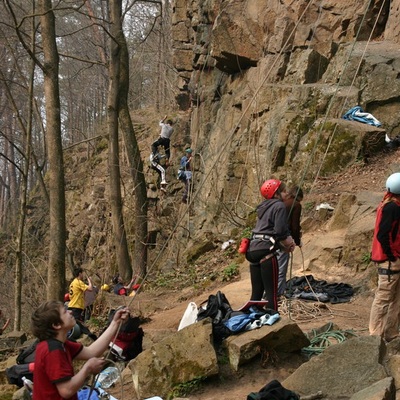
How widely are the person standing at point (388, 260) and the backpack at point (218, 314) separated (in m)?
1.49

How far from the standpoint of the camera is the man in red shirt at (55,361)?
319 centimetres

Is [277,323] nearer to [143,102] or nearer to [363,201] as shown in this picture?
[363,201]

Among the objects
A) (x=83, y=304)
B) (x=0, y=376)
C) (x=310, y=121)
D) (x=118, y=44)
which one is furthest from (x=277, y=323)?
(x=118, y=44)

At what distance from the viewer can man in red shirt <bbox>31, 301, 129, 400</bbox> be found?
319 cm

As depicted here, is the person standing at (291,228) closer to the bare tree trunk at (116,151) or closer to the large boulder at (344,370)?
the large boulder at (344,370)

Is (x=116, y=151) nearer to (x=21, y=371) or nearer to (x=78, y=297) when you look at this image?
(x=78, y=297)

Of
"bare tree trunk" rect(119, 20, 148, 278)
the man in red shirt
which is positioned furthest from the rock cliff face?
the man in red shirt

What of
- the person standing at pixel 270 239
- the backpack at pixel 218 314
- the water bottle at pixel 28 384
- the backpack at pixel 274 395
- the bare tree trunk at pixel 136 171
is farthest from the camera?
the bare tree trunk at pixel 136 171

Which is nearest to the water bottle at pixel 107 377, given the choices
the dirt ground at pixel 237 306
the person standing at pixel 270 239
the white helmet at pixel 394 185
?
the dirt ground at pixel 237 306

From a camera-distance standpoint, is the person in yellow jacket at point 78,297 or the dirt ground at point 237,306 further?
the person in yellow jacket at point 78,297

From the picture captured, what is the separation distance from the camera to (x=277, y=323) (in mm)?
5723

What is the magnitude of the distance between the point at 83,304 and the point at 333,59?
892 centimetres

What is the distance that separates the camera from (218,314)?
6164mm

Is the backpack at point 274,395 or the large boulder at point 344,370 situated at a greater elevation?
the backpack at point 274,395
